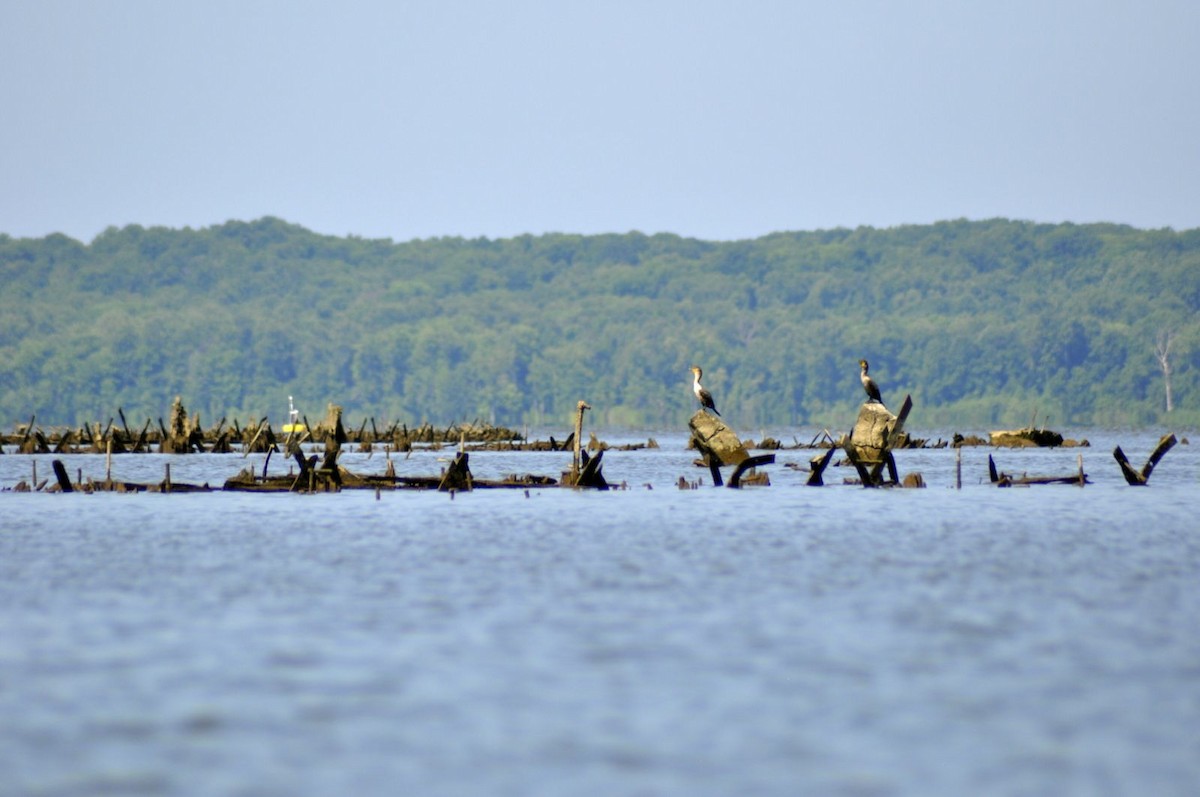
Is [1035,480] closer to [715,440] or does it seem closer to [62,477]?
[715,440]

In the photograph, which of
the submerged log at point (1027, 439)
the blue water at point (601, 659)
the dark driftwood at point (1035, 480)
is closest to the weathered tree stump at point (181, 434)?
the submerged log at point (1027, 439)

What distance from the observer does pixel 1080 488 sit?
51750 millimetres

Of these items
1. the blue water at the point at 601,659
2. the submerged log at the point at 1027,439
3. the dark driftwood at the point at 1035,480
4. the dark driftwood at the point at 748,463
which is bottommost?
the blue water at the point at 601,659

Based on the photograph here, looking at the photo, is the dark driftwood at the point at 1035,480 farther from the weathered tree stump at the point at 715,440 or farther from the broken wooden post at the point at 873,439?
the weathered tree stump at the point at 715,440

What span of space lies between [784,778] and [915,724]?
2288mm

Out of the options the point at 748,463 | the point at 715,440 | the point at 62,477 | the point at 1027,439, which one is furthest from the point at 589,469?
the point at 1027,439

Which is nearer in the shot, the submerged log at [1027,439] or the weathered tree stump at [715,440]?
the weathered tree stump at [715,440]

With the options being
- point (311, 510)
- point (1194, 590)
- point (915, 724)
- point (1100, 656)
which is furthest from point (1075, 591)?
point (311, 510)

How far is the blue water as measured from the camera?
46.8 ft

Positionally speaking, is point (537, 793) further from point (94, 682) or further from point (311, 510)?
point (311, 510)

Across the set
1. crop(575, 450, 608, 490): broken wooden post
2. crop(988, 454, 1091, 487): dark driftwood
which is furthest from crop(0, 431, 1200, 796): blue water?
crop(575, 450, 608, 490): broken wooden post

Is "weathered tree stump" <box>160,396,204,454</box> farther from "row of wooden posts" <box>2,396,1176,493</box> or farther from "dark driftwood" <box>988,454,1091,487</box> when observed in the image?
"dark driftwood" <box>988,454,1091,487</box>

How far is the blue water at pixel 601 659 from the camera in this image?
1427 cm

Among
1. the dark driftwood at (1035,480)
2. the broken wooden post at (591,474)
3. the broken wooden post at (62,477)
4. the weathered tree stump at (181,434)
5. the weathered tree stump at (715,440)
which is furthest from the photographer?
the weathered tree stump at (181,434)
